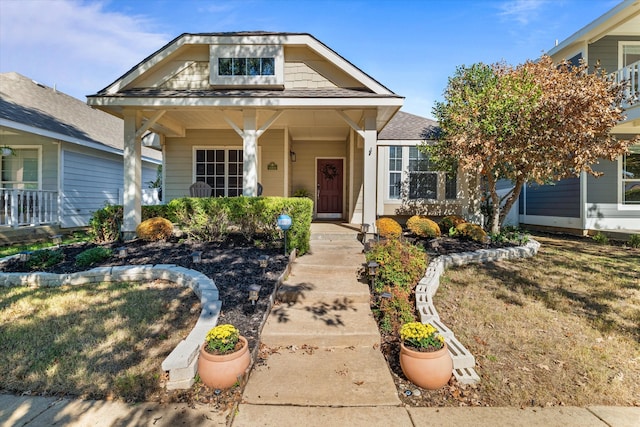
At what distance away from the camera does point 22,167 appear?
35.3 ft

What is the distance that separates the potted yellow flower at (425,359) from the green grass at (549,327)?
40 centimetres

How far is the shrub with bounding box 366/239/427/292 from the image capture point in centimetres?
466

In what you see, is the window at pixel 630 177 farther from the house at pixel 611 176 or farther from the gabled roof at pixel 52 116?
the gabled roof at pixel 52 116

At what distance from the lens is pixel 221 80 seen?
26.2ft

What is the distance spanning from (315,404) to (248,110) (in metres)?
6.55

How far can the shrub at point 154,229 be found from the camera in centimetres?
714

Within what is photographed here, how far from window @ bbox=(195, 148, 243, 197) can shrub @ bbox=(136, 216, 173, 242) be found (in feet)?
10.7

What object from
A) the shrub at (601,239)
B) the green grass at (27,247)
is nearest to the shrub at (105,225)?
the green grass at (27,247)

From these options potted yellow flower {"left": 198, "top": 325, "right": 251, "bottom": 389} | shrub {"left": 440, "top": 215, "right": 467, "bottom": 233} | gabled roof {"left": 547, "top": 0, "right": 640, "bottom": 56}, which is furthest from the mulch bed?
gabled roof {"left": 547, "top": 0, "right": 640, "bottom": 56}

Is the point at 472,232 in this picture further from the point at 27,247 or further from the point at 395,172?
the point at 27,247

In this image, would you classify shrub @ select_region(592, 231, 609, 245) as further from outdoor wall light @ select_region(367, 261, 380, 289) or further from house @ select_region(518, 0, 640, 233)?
outdoor wall light @ select_region(367, 261, 380, 289)

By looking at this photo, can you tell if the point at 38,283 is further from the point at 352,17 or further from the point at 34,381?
the point at 352,17

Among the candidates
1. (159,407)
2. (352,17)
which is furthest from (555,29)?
(159,407)

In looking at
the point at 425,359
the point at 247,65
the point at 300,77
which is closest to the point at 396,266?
the point at 425,359
